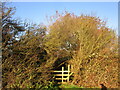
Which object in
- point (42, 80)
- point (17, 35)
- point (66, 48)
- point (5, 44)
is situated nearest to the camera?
point (5, 44)

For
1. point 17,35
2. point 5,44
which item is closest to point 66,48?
point 17,35

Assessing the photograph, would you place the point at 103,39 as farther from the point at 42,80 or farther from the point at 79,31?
the point at 42,80

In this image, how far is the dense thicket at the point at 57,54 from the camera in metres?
4.68

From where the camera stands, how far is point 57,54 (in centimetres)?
639

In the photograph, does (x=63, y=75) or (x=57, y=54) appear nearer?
(x=57, y=54)

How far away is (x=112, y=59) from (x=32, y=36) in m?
4.10

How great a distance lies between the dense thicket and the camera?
468 centimetres

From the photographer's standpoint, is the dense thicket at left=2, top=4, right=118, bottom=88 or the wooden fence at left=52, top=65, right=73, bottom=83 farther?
the wooden fence at left=52, top=65, right=73, bottom=83

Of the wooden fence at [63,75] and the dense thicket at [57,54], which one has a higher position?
the dense thicket at [57,54]

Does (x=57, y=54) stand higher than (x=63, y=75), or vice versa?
(x=57, y=54)

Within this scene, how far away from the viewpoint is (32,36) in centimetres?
527

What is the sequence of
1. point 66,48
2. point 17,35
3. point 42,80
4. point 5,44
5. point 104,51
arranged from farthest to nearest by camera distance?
point 66,48 → point 104,51 → point 42,80 → point 17,35 → point 5,44

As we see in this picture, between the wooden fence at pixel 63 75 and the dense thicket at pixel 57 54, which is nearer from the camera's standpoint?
the dense thicket at pixel 57 54

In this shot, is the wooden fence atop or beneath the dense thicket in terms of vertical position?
beneath
